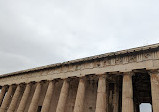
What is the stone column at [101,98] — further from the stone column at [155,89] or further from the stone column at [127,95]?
the stone column at [155,89]

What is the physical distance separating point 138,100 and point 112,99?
5.16 metres

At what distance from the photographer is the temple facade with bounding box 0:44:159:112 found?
13.5 metres

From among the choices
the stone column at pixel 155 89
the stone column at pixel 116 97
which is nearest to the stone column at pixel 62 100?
the stone column at pixel 116 97

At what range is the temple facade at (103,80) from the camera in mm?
13515

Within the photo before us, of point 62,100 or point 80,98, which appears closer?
point 80,98

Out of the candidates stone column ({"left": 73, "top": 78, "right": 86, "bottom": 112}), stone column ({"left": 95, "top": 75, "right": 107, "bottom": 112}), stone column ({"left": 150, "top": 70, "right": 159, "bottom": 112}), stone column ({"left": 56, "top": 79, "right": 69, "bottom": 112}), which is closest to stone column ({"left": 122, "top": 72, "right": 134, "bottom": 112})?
stone column ({"left": 150, "top": 70, "right": 159, "bottom": 112})

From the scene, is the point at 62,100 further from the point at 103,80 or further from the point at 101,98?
the point at 103,80

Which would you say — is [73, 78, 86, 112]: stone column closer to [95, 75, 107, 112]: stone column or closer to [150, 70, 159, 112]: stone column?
[95, 75, 107, 112]: stone column

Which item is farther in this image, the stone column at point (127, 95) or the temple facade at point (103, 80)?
the temple facade at point (103, 80)

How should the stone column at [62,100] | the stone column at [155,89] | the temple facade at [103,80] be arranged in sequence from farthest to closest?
the stone column at [62,100] → the temple facade at [103,80] → the stone column at [155,89]

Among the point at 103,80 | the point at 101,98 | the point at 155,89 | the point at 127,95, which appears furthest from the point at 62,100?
the point at 155,89

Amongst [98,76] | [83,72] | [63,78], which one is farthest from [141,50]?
[63,78]

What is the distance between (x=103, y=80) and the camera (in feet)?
50.8

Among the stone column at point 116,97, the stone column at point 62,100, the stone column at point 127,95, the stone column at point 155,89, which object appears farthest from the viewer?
the stone column at point 116,97
